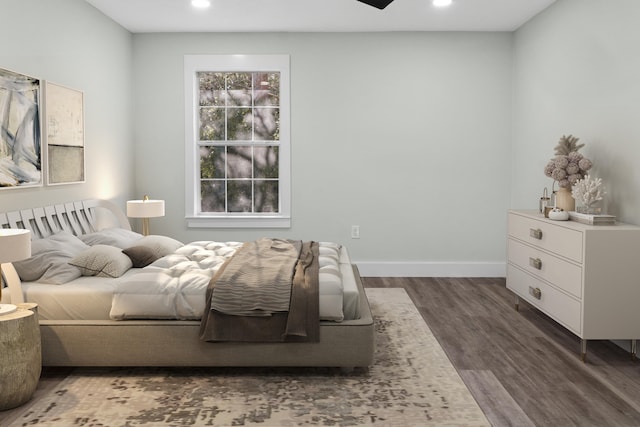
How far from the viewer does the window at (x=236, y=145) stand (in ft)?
20.7

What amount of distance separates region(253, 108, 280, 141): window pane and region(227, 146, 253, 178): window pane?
0.24 meters

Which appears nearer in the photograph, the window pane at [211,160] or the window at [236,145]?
the window at [236,145]

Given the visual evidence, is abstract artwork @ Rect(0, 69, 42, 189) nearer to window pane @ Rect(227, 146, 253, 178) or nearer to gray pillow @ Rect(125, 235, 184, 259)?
gray pillow @ Rect(125, 235, 184, 259)

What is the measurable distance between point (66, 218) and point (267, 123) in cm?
248

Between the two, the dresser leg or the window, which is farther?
the window

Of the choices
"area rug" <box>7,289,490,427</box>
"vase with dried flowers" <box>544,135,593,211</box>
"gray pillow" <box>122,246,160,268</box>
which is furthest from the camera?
"vase with dried flowers" <box>544,135,593,211</box>

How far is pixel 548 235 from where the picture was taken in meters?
4.20

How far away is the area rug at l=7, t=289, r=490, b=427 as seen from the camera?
2846 mm

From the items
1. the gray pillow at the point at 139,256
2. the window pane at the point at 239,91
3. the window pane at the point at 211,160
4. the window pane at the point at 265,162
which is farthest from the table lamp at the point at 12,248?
the window pane at the point at 239,91

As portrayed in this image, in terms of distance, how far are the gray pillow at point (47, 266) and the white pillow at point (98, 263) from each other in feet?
0.16

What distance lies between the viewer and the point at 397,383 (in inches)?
130

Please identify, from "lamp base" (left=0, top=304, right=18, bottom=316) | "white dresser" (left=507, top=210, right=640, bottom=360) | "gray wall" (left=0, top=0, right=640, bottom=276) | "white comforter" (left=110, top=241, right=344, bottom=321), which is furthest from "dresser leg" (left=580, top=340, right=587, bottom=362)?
"lamp base" (left=0, top=304, right=18, bottom=316)

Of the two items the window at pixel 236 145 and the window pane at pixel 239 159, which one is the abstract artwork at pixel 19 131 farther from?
the window pane at pixel 239 159

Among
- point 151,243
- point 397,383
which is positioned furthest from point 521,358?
point 151,243
